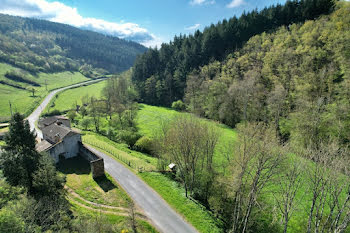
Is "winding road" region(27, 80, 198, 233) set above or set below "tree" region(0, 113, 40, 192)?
below

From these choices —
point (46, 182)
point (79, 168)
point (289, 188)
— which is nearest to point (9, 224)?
point (46, 182)

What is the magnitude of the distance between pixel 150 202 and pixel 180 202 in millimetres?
4222

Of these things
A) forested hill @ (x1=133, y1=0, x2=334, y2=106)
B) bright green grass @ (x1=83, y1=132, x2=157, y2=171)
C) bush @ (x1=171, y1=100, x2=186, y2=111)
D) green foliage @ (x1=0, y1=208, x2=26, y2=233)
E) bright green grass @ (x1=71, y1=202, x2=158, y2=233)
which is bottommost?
bright green grass @ (x1=71, y1=202, x2=158, y2=233)

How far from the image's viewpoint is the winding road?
2394 cm

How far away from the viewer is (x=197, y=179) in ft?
99.3

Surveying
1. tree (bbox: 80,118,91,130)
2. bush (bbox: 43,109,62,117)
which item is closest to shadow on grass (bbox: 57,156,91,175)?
tree (bbox: 80,118,91,130)

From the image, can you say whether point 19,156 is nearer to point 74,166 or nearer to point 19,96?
point 74,166

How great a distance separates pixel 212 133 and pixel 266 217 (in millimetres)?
13420

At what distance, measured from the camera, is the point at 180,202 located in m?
27.5

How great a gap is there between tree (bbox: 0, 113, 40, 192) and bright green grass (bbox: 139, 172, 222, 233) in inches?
618

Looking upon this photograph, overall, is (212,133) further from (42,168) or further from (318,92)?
(318,92)

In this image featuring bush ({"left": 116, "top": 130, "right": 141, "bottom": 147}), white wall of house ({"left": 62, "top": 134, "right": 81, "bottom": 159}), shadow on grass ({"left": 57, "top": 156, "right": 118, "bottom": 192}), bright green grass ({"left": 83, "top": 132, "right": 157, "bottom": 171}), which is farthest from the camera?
bush ({"left": 116, "top": 130, "right": 141, "bottom": 147})

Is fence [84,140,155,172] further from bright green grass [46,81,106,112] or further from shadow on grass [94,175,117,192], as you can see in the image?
bright green grass [46,81,106,112]

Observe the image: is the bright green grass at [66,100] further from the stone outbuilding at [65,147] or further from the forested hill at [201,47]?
the stone outbuilding at [65,147]
